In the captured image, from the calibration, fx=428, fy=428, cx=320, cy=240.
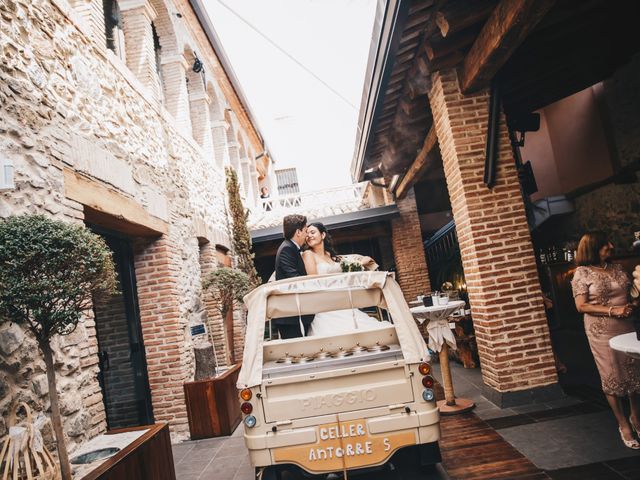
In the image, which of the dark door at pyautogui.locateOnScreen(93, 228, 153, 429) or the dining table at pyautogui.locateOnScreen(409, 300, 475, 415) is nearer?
the dining table at pyautogui.locateOnScreen(409, 300, 475, 415)

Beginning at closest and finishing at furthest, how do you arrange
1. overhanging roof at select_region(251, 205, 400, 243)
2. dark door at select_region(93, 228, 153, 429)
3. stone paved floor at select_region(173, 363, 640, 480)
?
1. stone paved floor at select_region(173, 363, 640, 480)
2. dark door at select_region(93, 228, 153, 429)
3. overhanging roof at select_region(251, 205, 400, 243)

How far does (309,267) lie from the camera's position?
4.96m

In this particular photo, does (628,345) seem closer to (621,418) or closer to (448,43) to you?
(621,418)

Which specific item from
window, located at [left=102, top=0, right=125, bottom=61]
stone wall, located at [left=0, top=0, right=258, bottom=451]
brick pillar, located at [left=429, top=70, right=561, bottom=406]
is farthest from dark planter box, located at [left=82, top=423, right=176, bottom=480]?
window, located at [left=102, top=0, right=125, bottom=61]

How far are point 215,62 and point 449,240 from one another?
7.98 m

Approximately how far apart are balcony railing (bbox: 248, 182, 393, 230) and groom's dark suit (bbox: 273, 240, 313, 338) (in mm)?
9155

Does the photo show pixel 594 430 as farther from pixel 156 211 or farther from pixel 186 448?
pixel 156 211

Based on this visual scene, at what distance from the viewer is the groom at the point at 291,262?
169 inches

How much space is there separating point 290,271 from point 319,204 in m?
9.68

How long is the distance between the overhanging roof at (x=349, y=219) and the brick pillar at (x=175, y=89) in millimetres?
5108

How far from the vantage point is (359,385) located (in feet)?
10.3

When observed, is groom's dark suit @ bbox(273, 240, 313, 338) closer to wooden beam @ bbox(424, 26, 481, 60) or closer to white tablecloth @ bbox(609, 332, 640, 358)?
white tablecloth @ bbox(609, 332, 640, 358)

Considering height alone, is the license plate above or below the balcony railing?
below

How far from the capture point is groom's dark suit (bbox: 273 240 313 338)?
429cm
